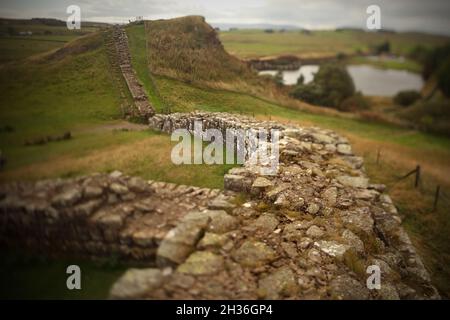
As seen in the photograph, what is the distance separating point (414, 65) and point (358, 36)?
10523 millimetres

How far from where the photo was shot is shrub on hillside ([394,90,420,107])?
36750 millimetres

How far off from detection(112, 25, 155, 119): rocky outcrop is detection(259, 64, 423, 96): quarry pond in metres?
21.5

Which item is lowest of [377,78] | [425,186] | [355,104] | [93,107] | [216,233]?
[425,186]

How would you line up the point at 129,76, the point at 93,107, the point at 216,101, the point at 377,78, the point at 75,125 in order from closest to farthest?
the point at 75,125 < the point at 93,107 < the point at 129,76 < the point at 216,101 < the point at 377,78

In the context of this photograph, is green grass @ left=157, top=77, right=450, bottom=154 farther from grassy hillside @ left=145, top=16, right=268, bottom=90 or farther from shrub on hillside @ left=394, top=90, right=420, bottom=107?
shrub on hillside @ left=394, top=90, right=420, bottom=107

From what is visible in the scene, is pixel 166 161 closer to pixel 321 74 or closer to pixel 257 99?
pixel 257 99

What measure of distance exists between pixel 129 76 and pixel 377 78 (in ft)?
114

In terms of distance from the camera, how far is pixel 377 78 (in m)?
35.9

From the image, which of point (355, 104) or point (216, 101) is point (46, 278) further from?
point (355, 104)

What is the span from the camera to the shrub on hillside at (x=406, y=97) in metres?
36.8

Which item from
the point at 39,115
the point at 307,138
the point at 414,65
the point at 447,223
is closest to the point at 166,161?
the point at 39,115

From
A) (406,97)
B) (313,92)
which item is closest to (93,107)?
(313,92)

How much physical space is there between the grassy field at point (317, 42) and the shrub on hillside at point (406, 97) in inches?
266

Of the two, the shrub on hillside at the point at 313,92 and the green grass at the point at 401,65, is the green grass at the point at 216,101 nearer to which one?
Result: the shrub on hillside at the point at 313,92
